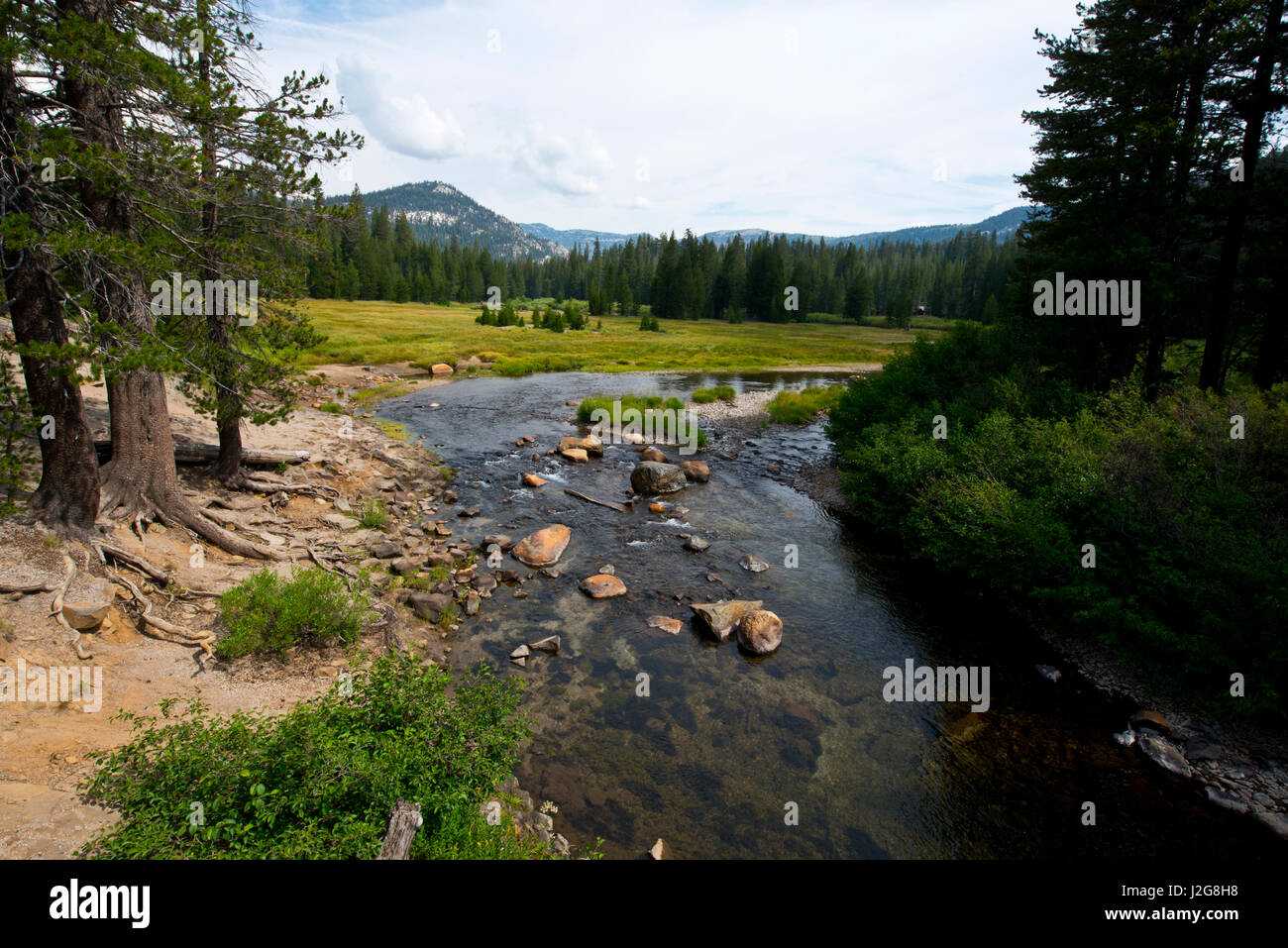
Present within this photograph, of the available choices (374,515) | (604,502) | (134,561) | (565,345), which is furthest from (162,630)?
(565,345)

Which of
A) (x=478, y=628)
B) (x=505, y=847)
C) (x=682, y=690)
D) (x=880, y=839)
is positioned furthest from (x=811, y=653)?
(x=505, y=847)

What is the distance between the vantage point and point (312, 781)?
6477mm

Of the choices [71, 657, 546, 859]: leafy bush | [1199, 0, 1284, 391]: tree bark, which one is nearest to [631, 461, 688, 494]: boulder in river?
[71, 657, 546, 859]: leafy bush

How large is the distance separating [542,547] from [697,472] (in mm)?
10229

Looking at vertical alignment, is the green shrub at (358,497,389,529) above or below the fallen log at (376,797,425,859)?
above

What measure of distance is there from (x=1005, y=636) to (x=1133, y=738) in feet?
12.1

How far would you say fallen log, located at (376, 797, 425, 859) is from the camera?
603cm

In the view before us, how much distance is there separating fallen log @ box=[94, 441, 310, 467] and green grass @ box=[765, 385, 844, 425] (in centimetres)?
2817

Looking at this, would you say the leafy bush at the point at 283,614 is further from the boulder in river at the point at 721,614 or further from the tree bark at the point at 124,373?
the boulder in river at the point at 721,614

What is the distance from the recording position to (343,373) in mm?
46656

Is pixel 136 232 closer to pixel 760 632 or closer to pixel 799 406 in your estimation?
pixel 760 632

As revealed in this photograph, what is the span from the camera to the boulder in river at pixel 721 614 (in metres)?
14.2

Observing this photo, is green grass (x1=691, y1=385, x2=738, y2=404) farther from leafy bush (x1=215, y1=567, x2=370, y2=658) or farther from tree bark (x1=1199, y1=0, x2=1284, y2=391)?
leafy bush (x1=215, y1=567, x2=370, y2=658)

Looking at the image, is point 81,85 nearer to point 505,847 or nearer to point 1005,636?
point 505,847
